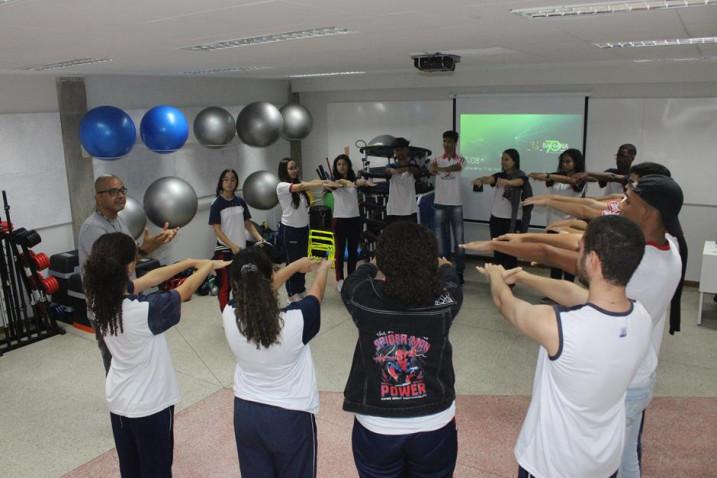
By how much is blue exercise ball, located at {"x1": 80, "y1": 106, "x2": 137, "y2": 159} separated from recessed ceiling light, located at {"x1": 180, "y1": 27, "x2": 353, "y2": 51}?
209 centimetres

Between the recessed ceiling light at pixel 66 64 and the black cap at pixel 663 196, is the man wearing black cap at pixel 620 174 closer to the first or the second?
the black cap at pixel 663 196

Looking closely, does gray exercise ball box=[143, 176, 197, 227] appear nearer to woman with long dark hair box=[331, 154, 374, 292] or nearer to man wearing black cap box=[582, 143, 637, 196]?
woman with long dark hair box=[331, 154, 374, 292]

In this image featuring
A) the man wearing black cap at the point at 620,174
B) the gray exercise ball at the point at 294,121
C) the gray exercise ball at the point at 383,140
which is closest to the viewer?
the man wearing black cap at the point at 620,174

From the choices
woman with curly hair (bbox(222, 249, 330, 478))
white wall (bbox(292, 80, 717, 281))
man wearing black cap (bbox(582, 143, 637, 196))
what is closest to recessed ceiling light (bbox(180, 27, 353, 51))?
woman with curly hair (bbox(222, 249, 330, 478))

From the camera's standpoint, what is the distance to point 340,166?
6871 mm

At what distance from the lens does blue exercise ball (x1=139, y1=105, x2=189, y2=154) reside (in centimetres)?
629

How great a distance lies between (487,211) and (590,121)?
1.66m

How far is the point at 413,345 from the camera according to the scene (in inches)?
83.9

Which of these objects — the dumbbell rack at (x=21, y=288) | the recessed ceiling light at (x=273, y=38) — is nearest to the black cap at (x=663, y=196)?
the recessed ceiling light at (x=273, y=38)

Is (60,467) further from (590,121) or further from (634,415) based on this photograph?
(590,121)

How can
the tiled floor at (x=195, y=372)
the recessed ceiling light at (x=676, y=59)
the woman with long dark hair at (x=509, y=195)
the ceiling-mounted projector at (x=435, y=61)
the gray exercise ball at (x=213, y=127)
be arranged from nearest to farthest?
1. the tiled floor at (x=195, y=372)
2. the ceiling-mounted projector at (x=435, y=61)
3. the recessed ceiling light at (x=676, y=59)
4. the woman with long dark hair at (x=509, y=195)
5. the gray exercise ball at (x=213, y=127)

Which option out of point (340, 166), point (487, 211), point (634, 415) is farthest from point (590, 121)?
point (634, 415)

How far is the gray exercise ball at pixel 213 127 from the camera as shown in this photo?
6.97 meters

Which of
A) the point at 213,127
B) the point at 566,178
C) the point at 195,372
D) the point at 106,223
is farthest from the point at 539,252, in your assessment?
the point at 213,127
